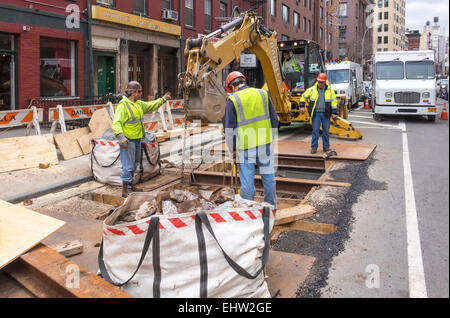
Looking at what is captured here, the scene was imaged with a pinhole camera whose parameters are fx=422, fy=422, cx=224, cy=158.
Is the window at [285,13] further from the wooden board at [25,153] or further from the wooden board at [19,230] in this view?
the wooden board at [19,230]

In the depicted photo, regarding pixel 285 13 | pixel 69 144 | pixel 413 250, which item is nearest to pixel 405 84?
pixel 69 144

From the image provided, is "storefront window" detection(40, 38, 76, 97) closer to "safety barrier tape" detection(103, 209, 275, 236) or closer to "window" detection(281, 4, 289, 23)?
"safety barrier tape" detection(103, 209, 275, 236)

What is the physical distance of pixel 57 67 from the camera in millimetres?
16828

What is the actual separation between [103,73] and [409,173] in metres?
14.8

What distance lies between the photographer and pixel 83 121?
47.2 ft

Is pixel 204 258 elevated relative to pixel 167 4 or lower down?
lower down

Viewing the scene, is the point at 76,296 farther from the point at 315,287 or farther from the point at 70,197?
the point at 70,197

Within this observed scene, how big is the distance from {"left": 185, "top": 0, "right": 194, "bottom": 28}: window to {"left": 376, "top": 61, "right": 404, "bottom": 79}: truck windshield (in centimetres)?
1081

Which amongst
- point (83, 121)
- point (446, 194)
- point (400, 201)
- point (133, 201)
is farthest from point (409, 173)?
point (83, 121)

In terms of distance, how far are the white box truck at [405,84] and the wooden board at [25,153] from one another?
14498mm

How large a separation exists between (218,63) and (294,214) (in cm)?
354

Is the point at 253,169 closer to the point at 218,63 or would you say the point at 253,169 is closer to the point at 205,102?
the point at 205,102

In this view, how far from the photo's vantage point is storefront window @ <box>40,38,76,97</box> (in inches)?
640
